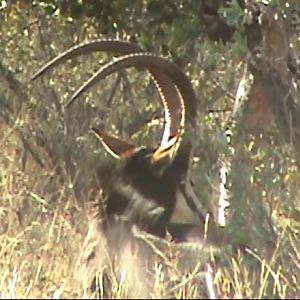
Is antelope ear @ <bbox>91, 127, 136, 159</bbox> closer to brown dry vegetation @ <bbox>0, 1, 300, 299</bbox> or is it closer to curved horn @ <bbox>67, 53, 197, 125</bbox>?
curved horn @ <bbox>67, 53, 197, 125</bbox>

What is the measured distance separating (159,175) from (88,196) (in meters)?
0.89

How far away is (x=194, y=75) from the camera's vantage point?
6.59 meters

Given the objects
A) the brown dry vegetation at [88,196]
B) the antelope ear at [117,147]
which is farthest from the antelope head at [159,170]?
the brown dry vegetation at [88,196]

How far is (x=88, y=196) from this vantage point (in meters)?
5.20

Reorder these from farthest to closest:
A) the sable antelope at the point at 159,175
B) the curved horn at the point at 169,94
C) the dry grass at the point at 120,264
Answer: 1. the curved horn at the point at 169,94
2. the sable antelope at the point at 159,175
3. the dry grass at the point at 120,264

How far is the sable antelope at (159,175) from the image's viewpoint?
4320mm

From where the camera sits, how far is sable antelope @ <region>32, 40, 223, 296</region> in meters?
4.32

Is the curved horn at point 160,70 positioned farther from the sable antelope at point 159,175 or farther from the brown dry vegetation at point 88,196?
the brown dry vegetation at point 88,196

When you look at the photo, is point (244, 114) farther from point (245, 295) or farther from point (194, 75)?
point (245, 295)

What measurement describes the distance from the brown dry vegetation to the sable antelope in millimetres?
170

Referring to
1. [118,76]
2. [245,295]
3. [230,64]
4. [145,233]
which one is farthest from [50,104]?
[245,295]

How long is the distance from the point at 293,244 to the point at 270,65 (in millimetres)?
1643

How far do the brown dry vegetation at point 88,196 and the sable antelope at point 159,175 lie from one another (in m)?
0.17

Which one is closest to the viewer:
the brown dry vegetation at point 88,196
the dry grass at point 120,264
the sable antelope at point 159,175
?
the dry grass at point 120,264
